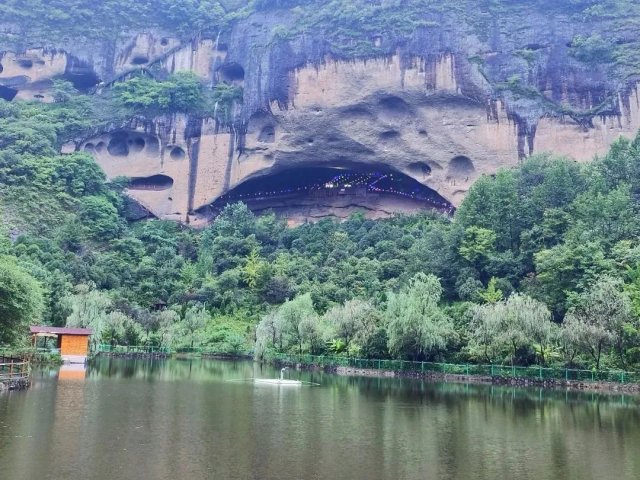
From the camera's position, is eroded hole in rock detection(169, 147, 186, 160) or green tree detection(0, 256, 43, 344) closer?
green tree detection(0, 256, 43, 344)

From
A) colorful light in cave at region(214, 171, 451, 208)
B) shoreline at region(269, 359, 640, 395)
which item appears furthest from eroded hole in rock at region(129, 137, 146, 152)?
shoreline at region(269, 359, 640, 395)

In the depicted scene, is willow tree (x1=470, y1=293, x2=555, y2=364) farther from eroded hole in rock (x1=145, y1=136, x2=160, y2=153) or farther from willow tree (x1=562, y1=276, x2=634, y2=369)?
eroded hole in rock (x1=145, y1=136, x2=160, y2=153)

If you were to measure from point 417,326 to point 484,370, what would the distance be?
3.50m

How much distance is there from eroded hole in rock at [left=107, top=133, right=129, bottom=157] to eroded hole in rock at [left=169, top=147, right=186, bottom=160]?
4.91m

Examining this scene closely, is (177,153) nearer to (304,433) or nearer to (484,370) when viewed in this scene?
(484,370)

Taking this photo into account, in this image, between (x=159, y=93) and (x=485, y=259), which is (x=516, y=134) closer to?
(x=485, y=259)

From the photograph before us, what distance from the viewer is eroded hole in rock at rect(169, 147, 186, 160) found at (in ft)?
202

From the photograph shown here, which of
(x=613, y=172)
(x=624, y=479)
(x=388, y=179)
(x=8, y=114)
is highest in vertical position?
(x=8, y=114)

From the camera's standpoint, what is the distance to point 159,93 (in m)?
61.7

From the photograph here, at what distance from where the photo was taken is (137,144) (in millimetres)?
63750

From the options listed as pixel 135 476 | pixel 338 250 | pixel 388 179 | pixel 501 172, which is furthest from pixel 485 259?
pixel 135 476

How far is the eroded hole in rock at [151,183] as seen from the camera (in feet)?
208

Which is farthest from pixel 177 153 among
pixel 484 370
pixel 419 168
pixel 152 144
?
pixel 484 370

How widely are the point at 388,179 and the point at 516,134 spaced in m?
12.2
